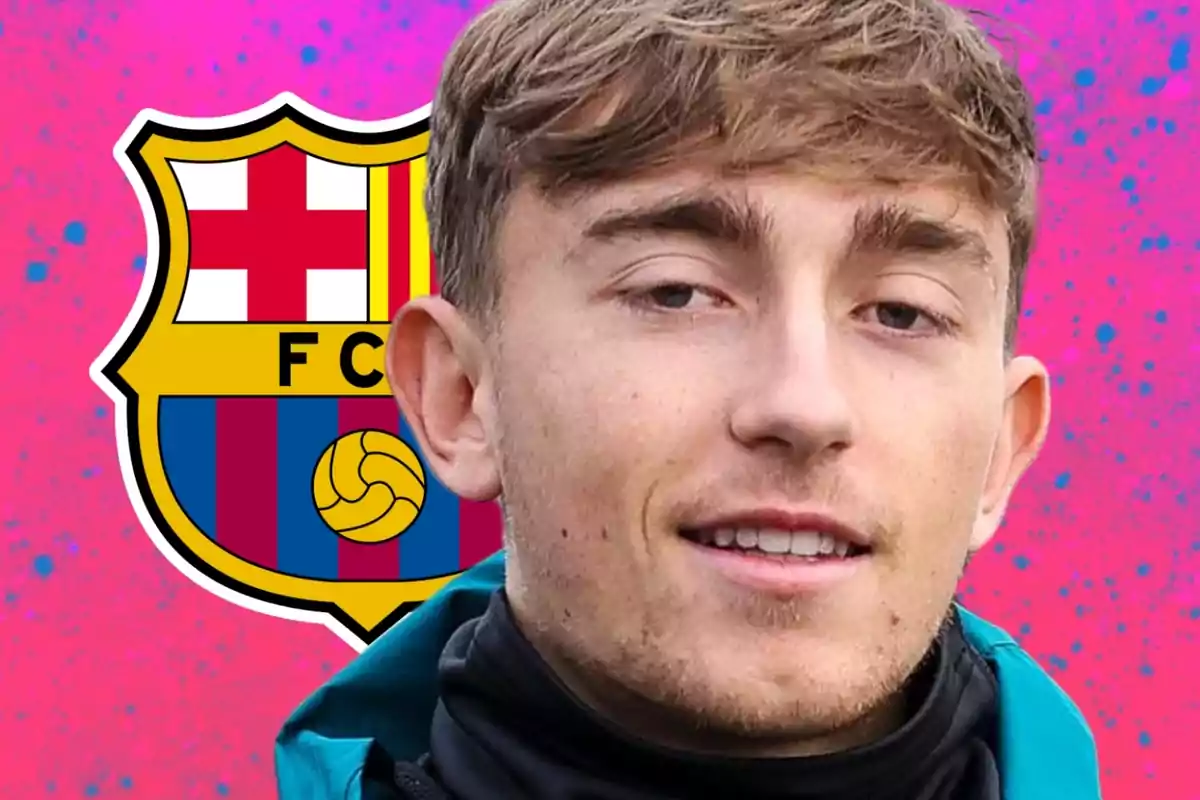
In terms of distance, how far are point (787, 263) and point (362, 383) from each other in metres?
0.57

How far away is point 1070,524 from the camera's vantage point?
99cm

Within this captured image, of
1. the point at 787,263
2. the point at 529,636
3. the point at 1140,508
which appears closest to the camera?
the point at 787,263

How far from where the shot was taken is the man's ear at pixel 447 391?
0.66 meters

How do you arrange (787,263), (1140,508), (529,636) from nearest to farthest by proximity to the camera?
1. (787,263)
2. (529,636)
3. (1140,508)

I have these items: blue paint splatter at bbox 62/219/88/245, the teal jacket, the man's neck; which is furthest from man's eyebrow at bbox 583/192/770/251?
blue paint splatter at bbox 62/219/88/245

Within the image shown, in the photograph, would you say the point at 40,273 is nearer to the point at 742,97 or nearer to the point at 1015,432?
the point at 742,97

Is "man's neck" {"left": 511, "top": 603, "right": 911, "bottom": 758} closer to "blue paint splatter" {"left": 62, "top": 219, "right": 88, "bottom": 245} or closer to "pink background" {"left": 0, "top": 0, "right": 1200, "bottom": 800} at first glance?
"pink background" {"left": 0, "top": 0, "right": 1200, "bottom": 800}

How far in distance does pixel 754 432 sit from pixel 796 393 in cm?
3

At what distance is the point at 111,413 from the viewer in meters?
1.00

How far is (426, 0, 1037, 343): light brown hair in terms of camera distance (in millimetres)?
562

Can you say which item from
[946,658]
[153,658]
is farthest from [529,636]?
[153,658]

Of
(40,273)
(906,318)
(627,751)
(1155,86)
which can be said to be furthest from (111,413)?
(1155,86)

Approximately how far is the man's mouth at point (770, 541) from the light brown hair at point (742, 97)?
18 centimetres

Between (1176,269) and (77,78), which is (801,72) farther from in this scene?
(77,78)
